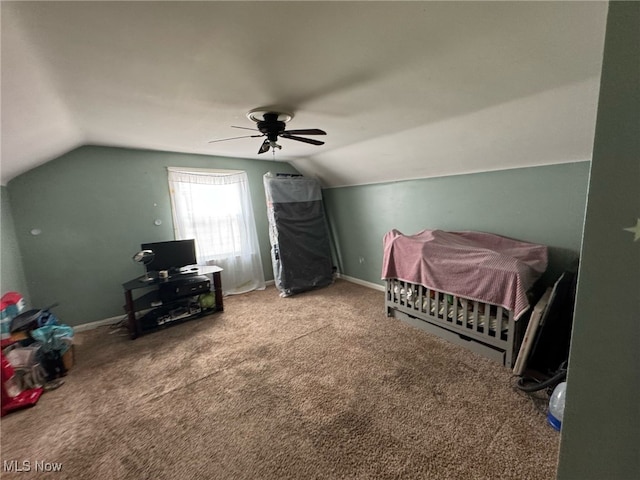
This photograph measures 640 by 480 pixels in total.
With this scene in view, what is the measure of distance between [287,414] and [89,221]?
3.19 meters

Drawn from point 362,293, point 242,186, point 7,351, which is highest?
point 242,186

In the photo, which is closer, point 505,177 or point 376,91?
point 376,91

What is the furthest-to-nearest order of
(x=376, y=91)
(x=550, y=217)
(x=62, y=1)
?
1. (x=550, y=217)
2. (x=376, y=91)
3. (x=62, y=1)

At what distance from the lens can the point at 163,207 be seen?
357 cm

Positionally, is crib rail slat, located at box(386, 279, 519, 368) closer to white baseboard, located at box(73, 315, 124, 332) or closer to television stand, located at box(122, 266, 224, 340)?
television stand, located at box(122, 266, 224, 340)

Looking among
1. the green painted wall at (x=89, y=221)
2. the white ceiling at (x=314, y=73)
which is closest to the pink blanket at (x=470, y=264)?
the white ceiling at (x=314, y=73)

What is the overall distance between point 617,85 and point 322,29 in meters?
1.09

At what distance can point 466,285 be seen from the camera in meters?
2.35

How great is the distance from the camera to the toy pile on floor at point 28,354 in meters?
1.94

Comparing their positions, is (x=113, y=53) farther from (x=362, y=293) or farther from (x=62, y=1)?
(x=362, y=293)

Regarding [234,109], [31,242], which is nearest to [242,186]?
[234,109]

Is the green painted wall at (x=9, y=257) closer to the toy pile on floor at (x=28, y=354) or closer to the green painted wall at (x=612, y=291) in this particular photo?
the toy pile on floor at (x=28, y=354)

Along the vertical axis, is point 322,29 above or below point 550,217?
above

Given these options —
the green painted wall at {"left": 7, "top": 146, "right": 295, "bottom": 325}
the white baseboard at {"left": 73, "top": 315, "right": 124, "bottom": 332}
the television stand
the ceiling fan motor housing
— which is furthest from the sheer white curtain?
the ceiling fan motor housing
